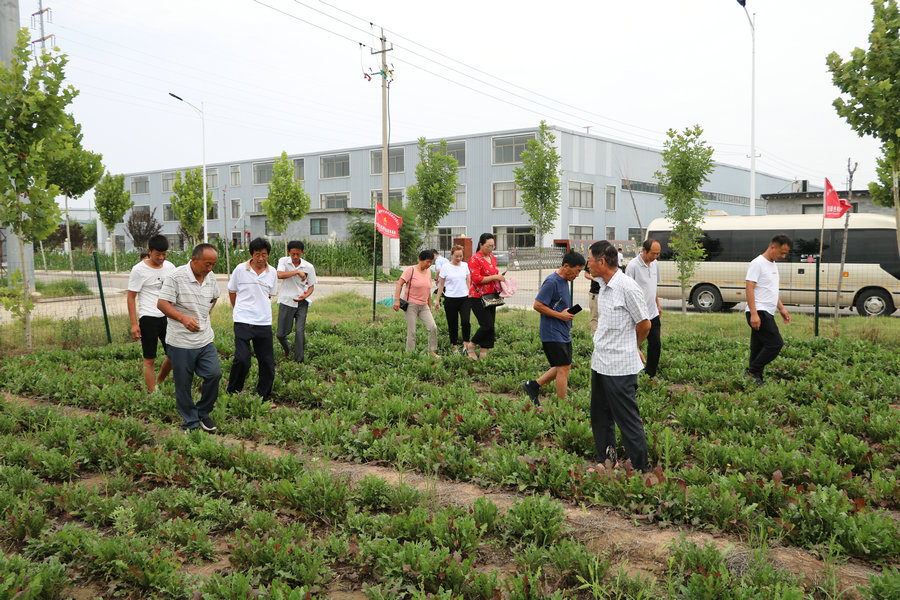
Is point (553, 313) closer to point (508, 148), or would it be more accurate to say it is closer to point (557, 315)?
point (557, 315)

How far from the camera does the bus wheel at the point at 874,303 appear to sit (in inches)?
628

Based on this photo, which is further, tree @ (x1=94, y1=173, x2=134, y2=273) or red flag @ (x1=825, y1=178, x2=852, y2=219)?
tree @ (x1=94, y1=173, x2=134, y2=273)

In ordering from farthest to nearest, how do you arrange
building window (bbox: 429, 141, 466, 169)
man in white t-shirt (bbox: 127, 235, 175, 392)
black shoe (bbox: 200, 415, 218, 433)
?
building window (bbox: 429, 141, 466, 169) → man in white t-shirt (bbox: 127, 235, 175, 392) → black shoe (bbox: 200, 415, 218, 433)

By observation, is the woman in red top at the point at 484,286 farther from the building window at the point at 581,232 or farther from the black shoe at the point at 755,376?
the building window at the point at 581,232

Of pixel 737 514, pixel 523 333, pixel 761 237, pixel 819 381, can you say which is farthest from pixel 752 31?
pixel 737 514

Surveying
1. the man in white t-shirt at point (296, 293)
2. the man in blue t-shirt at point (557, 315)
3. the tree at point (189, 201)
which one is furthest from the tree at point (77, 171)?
the man in blue t-shirt at point (557, 315)

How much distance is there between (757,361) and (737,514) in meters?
A: 4.29

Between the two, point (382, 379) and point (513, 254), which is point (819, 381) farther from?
point (513, 254)

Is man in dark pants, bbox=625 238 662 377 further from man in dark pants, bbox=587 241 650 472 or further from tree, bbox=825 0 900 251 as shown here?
tree, bbox=825 0 900 251

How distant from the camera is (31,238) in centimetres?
1106

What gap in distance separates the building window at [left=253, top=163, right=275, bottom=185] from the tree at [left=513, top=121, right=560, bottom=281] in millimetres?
39023

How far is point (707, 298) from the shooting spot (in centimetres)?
1852

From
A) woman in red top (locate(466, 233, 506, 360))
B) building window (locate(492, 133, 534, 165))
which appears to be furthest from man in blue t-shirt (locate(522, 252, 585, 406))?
building window (locate(492, 133, 534, 165))

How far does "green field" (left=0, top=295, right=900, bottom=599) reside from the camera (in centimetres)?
339
